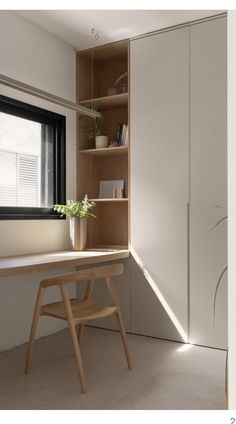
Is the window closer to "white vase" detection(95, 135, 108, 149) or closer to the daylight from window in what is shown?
the daylight from window

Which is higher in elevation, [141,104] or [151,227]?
[141,104]

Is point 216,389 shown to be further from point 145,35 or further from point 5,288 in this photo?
point 145,35

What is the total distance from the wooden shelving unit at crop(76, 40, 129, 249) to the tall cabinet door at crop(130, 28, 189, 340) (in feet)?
1.06

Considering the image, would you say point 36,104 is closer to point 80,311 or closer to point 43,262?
point 43,262

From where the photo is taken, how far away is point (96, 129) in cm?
380

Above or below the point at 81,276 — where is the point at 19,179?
above

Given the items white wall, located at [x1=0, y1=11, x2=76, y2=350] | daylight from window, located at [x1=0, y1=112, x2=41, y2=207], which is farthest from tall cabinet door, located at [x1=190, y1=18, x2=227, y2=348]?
daylight from window, located at [x1=0, y1=112, x2=41, y2=207]

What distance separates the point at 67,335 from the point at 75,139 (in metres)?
1.75

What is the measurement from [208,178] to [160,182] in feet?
1.34

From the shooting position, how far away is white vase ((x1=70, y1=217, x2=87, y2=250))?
3.46m

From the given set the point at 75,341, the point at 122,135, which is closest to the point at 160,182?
the point at 122,135

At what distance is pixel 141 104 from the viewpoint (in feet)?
11.2

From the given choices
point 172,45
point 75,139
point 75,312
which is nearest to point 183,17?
point 172,45
